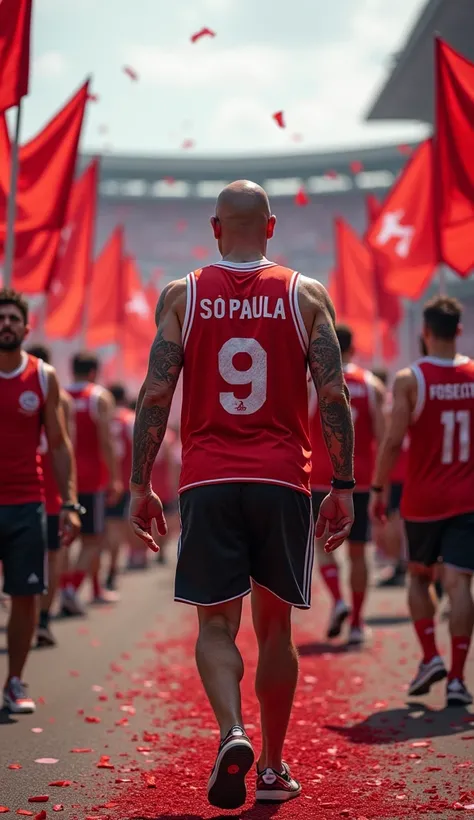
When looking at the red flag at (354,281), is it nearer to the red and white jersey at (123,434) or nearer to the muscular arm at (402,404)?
the red and white jersey at (123,434)

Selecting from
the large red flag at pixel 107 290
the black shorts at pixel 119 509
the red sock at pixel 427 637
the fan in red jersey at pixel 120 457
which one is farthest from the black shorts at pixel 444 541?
the large red flag at pixel 107 290

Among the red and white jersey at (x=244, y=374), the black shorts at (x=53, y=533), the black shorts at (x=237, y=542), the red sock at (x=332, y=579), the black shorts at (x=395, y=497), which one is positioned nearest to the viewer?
the black shorts at (x=237, y=542)

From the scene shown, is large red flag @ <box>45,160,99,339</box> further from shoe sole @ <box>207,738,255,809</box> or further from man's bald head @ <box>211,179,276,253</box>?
shoe sole @ <box>207,738,255,809</box>

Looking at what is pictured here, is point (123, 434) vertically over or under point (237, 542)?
over

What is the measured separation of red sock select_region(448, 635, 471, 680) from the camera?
5.99 meters

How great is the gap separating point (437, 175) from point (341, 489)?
7.38 metres

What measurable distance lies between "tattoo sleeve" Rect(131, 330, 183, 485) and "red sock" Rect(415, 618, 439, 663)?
262cm

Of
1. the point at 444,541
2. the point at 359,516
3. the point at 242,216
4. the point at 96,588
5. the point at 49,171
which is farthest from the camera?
the point at 96,588

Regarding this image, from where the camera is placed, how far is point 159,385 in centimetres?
418

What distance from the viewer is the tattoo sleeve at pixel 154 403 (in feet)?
13.7

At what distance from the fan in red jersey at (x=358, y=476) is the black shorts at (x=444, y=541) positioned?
216 centimetres

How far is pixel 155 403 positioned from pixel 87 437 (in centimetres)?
657

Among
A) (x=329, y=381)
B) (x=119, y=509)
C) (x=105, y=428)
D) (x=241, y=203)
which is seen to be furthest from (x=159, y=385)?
(x=119, y=509)

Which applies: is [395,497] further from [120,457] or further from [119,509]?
[120,457]
